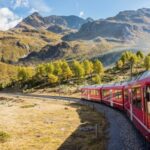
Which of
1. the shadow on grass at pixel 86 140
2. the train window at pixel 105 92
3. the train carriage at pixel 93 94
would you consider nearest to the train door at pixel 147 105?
the shadow on grass at pixel 86 140

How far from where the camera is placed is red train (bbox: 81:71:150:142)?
19.6 metres

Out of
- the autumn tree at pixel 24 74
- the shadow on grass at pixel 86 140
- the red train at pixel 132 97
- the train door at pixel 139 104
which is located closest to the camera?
the red train at pixel 132 97

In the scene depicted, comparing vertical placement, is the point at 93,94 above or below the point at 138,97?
below

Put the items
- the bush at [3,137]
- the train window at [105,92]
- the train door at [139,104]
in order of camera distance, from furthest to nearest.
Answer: the train window at [105,92] < the bush at [3,137] < the train door at [139,104]

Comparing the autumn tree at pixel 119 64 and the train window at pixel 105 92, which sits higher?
the autumn tree at pixel 119 64

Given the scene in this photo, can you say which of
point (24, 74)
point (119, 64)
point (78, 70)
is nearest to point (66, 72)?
point (78, 70)

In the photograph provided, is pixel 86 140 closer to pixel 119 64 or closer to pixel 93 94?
pixel 93 94

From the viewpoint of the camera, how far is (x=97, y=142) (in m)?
25.9

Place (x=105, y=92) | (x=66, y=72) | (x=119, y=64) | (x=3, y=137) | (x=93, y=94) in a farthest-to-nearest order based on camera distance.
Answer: (x=119, y=64) → (x=66, y=72) → (x=93, y=94) → (x=105, y=92) → (x=3, y=137)

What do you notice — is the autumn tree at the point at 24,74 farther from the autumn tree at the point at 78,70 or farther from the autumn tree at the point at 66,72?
the autumn tree at the point at 78,70

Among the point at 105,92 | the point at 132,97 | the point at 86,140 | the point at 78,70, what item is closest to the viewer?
the point at 132,97

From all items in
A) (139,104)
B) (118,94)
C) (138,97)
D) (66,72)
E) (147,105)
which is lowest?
(118,94)

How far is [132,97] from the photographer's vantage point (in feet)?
90.1

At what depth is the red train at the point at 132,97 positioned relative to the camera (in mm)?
19625
